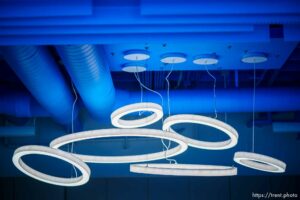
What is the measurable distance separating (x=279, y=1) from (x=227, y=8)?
0.32m

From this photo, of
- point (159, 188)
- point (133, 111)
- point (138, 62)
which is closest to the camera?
point (133, 111)

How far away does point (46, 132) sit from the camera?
22.0ft

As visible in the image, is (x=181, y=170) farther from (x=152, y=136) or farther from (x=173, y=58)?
(x=173, y=58)

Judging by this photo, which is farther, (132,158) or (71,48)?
(132,158)

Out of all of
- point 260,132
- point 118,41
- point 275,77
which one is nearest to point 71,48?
point 118,41

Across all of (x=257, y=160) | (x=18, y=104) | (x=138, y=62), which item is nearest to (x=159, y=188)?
(x=18, y=104)

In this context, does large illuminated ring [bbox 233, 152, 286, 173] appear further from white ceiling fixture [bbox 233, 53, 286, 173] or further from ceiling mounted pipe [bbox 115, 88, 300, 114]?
ceiling mounted pipe [bbox 115, 88, 300, 114]

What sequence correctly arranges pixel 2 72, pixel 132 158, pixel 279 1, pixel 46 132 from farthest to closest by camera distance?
pixel 46 132 → pixel 2 72 → pixel 132 158 → pixel 279 1

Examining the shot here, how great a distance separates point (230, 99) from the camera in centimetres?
519

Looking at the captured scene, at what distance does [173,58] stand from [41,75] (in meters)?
1.15

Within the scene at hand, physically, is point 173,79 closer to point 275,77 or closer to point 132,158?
point 275,77

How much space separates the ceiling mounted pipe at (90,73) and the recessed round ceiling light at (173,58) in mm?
525

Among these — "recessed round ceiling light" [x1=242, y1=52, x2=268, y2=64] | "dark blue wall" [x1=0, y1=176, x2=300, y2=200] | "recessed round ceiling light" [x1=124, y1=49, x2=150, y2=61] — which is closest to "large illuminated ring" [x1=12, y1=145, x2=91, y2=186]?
"recessed round ceiling light" [x1=124, y1=49, x2=150, y2=61]

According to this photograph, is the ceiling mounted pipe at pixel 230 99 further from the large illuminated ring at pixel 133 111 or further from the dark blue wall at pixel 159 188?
the dark blue wall at pixel 159 188
